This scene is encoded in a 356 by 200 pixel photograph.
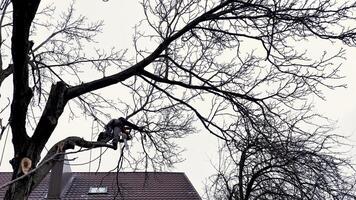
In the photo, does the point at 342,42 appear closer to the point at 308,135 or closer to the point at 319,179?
the point at 308,135

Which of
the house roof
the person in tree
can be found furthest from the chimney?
the person in tree

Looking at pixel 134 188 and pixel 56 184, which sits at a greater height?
pixel 134 188

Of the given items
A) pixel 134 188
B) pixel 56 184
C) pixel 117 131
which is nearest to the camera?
pixel 117 131

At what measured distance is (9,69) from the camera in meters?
6.31

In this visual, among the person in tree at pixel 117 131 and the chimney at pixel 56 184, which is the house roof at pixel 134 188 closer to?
the chimney at pixel 56 184

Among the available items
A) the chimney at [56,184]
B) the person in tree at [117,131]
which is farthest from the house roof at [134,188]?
the person in tree at [117,131]

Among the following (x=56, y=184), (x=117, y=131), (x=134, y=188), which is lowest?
(x=117, y=131)

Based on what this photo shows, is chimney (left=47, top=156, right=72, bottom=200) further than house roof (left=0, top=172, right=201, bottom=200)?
No

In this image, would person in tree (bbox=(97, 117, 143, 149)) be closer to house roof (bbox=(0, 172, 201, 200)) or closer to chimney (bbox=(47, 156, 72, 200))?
house roof (bbox=(0, 172, 201, 200))

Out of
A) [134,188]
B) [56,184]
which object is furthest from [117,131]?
[134,188]

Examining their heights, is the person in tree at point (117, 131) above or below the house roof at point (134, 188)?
below

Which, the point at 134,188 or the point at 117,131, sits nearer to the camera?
the point at 117,131

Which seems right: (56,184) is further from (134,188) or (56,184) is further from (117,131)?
(117,131)

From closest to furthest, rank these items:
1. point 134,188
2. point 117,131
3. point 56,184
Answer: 1. point 117,131
2. point 56,184
3. point 134,188
